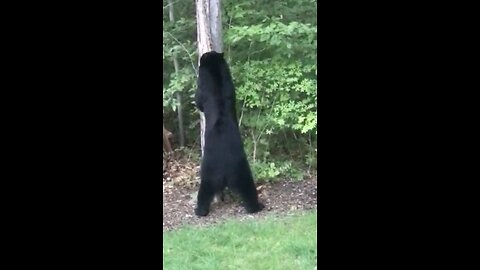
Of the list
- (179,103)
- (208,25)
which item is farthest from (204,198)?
(179,103)

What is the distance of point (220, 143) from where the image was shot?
4.91 meters

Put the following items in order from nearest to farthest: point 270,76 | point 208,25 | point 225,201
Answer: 1. point 208,25
2. point 225,201
3. point 270,76

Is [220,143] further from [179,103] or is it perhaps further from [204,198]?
[179,103]

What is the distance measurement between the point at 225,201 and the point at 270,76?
1407 millimetres

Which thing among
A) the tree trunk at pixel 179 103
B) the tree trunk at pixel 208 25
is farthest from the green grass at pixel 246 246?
the tree trunk at pixel 179 103

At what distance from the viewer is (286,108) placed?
6012 millimetres

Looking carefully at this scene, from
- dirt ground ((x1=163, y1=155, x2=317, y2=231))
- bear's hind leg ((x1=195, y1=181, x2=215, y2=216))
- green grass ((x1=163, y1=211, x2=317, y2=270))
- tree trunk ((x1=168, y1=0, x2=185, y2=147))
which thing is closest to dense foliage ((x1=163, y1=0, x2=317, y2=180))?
tree trunk ((x1=168, y1=0, x2=185, y2=147))

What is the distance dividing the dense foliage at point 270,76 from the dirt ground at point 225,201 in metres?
0.23

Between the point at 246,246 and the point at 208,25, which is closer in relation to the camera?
the point at 246,246

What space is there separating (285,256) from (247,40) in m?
2.79

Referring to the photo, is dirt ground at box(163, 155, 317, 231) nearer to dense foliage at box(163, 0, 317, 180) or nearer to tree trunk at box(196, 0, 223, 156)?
dense foliage at box(163, 0, 317, 180)
